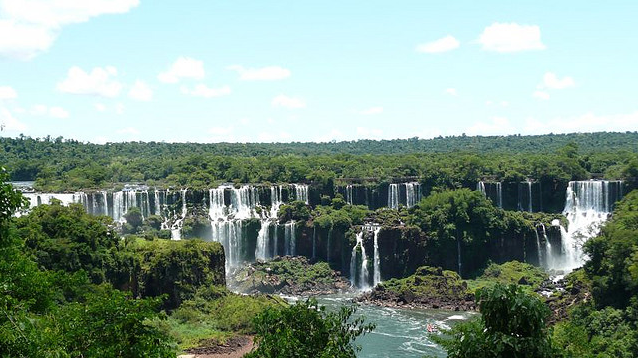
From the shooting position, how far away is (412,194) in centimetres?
8338

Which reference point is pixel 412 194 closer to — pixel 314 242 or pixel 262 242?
pixel 314 242

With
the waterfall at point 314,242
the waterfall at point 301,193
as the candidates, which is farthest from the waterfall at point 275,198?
the waterfall at point 314,242

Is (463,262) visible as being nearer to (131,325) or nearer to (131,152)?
(131,325)

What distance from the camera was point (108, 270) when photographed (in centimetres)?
4812

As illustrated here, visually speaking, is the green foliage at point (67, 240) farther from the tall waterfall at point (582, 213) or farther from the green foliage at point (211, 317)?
the tall waterfall at point (582, 213)

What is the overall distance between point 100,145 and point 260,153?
28843 mm

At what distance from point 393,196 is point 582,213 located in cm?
1917

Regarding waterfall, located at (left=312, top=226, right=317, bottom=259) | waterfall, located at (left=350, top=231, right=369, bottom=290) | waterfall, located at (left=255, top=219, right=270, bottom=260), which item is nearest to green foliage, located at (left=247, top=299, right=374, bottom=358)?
waterfall, located at (left=350, top=231, right=369, bottom=290)

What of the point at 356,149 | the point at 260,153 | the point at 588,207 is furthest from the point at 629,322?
the point at 356,149

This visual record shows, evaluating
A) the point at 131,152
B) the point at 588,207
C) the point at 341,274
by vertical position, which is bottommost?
the point at 341,274

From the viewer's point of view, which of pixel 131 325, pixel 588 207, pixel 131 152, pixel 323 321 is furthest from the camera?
pixel 131 152

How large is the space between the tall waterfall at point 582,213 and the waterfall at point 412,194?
1455 centimetres

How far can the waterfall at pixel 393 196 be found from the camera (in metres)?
82.8

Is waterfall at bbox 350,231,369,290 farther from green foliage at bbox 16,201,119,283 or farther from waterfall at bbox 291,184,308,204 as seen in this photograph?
green foliage at bbox 16,201,119,283
